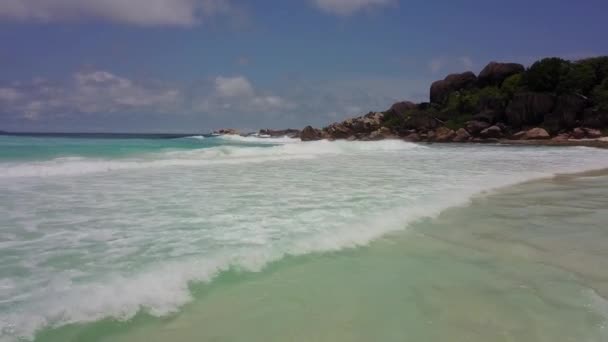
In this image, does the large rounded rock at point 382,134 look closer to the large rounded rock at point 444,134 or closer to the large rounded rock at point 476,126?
the large rounded rock at point 444,134

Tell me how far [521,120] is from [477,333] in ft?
142

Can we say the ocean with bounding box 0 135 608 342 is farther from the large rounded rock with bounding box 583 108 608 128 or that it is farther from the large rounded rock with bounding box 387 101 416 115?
the large rounded rock with bounding box 387 101 416 115

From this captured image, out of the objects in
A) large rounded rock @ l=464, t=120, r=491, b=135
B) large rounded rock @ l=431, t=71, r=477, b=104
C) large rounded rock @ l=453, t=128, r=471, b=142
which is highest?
large rounded rock @ l=431, t=71, r=477, b=104

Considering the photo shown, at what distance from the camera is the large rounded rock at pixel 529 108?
38.8m

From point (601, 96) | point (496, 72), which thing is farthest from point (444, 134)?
point (496, 72)

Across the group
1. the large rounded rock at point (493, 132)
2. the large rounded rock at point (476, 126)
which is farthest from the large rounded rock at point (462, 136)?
the large rounded rock at point (493, 132)

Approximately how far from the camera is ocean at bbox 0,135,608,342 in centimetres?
260

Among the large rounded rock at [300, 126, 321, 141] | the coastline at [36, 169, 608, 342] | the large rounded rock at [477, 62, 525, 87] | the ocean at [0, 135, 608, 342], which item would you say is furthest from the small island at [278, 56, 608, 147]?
the coastline at [36, 169, 608, 342]

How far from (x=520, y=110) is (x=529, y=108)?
0.80 metres

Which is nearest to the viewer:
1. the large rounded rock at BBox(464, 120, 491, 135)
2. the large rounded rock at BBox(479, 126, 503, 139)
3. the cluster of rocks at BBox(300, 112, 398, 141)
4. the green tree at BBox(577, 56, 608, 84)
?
the large rounded rock at BBox(479, 126, 503, 139)

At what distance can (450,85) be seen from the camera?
183 feet

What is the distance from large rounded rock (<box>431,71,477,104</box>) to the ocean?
50.9 meters

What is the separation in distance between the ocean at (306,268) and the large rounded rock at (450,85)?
5095 cm

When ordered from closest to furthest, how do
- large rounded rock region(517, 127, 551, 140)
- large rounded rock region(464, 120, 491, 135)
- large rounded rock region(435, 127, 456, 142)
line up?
1. large rounded rock region(517, 127, 551, 140)
2. large rounded rock region(435, 127, 456, 142)
3. large rounded rock region(464, 120, 491, 135)
